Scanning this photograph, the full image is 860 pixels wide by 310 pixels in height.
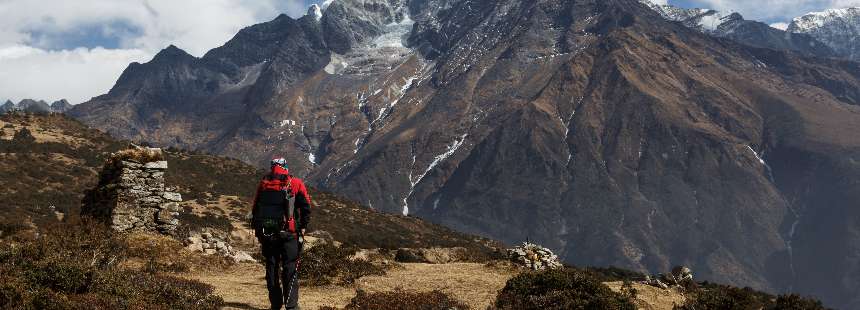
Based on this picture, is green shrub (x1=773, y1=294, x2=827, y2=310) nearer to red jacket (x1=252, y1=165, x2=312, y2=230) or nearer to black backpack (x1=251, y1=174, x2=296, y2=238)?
red jacket (x1=252, y1=165, x2=312, y2=230)

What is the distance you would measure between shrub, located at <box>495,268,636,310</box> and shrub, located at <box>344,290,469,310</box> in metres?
1.31

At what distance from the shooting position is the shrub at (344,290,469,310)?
14938mm

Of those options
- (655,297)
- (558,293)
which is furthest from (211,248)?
(655,297)

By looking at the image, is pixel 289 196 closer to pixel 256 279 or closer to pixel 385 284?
pixel 385 284

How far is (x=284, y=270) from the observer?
515 inches

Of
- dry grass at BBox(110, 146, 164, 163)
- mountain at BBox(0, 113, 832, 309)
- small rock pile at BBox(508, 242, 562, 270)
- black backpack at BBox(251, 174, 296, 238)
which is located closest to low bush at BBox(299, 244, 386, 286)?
mountain at BBox(0, 113, 832, 309)

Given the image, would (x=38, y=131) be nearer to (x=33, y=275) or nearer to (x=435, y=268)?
(x=435, y=268)

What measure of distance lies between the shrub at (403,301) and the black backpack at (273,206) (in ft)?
9.29

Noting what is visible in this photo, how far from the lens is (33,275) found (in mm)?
12336

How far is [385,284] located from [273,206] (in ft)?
22.2

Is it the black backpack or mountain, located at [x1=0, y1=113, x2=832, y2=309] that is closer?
mountain, located at [x1=0, y1=113, x2=832, y2=309]

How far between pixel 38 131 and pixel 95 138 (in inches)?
284

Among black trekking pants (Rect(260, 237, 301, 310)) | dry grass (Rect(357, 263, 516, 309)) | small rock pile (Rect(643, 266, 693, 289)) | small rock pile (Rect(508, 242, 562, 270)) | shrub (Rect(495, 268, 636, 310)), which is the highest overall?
black trekking pants (Rect(260, 237, 301, 310))

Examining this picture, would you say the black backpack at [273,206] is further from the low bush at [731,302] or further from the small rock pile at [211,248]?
the low bush at [731,302]
